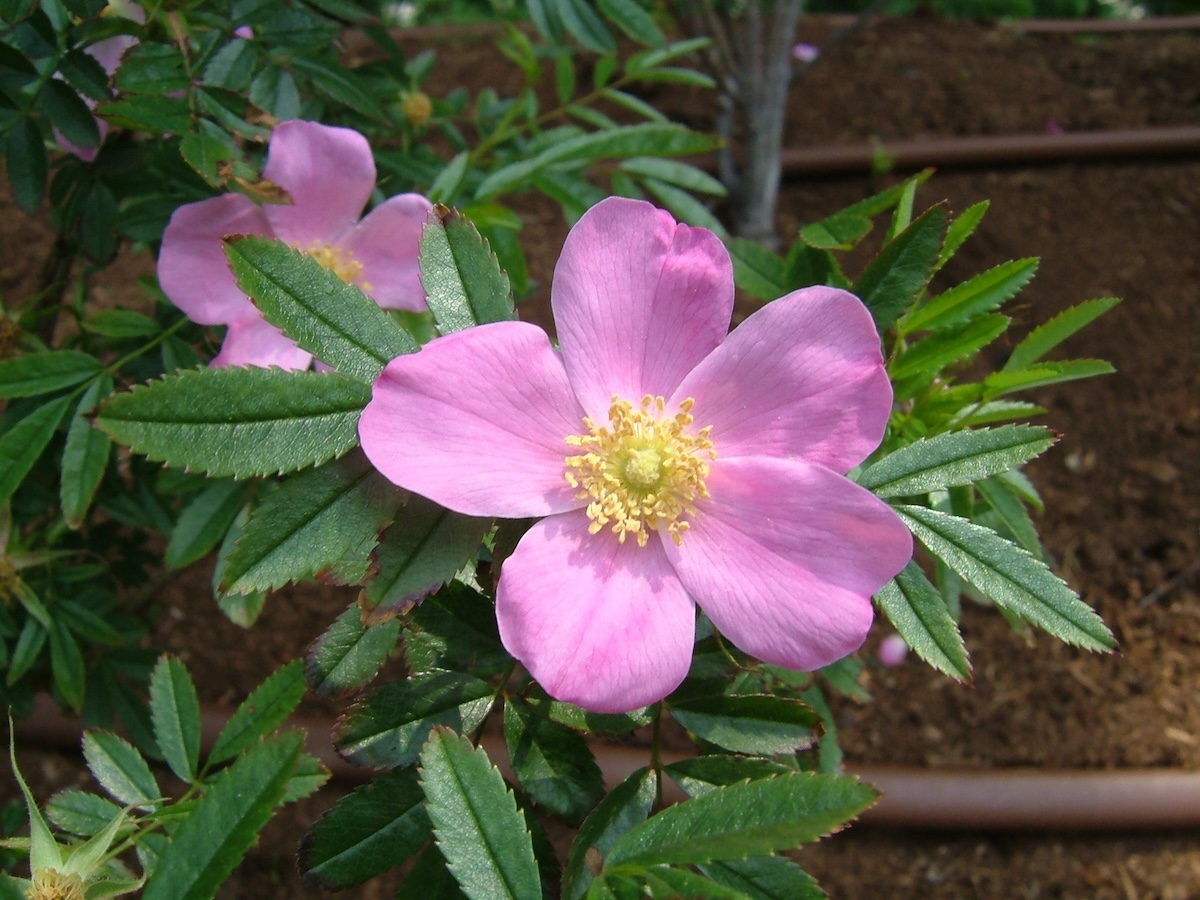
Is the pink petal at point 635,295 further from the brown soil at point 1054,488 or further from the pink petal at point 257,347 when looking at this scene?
the brown soil at point 1054,488

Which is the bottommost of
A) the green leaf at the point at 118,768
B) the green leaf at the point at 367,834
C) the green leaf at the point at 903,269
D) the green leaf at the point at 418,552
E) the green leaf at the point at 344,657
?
the green leaf at the point at 118,768

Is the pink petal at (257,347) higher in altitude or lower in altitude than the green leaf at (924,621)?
higher

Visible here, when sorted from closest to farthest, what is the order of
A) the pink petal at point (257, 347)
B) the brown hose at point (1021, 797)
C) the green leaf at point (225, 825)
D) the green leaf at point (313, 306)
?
1. the green leaf at point (225, 825)
2. the green leaf at point (313, 306)
3. the pink petal at point (257, 347)
4. the brown hose at point (1021, 797)

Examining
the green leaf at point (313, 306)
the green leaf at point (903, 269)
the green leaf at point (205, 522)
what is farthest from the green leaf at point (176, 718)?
A: the green leaf at point (903, 269)

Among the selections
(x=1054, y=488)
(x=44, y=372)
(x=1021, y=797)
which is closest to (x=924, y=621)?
(x=44, y=372)

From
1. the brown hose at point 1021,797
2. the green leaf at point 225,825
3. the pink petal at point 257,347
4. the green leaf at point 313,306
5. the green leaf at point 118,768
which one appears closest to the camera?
the green leaf at point 225,825

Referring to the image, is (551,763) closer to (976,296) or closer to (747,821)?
(747,821)

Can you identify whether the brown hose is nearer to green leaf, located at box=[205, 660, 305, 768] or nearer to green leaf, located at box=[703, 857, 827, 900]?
green leaf, located at box=[205, 660, 305, 768]
